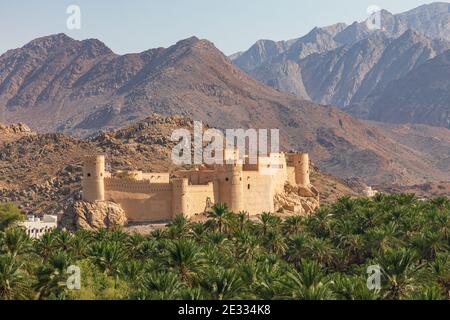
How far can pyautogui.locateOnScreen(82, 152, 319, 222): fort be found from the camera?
81.9 metres

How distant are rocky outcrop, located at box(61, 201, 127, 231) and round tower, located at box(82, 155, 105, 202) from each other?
0.80 metres

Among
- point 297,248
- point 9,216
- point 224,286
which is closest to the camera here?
point 224,286

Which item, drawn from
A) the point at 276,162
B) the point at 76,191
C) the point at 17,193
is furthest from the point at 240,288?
the point at 17,193

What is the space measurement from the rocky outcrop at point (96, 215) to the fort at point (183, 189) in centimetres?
70

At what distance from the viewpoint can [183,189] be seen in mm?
81562

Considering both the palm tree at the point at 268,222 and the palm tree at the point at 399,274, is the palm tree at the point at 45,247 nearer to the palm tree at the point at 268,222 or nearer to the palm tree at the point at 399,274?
the palm tree at the point at 268,222

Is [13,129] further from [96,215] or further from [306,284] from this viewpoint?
[306,284]

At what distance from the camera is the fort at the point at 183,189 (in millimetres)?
81938

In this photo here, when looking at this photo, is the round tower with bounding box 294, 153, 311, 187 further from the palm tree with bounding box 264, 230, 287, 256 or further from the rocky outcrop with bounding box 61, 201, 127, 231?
the palm tree with bounding box 264, 230, 287, 256

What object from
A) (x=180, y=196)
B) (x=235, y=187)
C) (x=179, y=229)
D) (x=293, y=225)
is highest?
(x=235, y=187)

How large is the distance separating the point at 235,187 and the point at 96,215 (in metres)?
14.6

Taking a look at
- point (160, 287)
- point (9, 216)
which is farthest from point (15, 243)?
point (9, 216)
